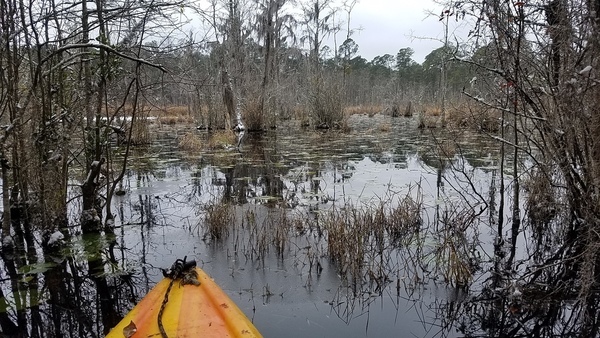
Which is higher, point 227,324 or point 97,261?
point 227,324

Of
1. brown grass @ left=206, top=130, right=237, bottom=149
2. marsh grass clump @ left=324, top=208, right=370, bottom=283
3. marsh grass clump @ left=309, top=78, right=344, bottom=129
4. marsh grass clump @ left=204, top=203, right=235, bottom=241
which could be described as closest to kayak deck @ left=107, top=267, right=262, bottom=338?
marsh grass clump @ left=324, top=208, right=370, bottom=283

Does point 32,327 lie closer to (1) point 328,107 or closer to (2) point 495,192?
(2) point 495,192

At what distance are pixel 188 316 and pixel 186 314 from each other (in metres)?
0.02

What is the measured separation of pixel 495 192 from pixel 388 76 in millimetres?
47683

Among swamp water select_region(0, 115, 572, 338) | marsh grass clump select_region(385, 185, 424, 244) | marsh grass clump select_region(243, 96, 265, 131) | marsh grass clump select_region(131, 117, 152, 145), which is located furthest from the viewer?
marsh grass clump select_region(243, 96, 265, 131)

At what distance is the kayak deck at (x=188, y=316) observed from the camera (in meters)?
2.10

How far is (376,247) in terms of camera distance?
475 centimetres

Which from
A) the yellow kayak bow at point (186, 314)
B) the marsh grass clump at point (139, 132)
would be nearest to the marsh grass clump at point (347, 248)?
the yellow kayak bow at point (186, 314)

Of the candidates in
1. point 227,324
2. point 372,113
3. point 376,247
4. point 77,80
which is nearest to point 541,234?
point 376,247

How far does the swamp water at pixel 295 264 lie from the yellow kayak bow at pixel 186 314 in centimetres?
102

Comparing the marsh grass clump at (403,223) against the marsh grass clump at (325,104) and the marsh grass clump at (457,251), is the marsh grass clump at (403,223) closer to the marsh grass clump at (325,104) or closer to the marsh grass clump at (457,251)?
the marsh grass clump at (457,251)

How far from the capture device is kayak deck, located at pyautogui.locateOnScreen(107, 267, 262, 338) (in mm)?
2098

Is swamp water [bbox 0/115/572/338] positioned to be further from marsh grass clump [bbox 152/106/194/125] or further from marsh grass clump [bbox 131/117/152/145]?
marsh grass clump [bbox 152/106/194/125]

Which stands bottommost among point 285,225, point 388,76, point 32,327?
point 32,327
